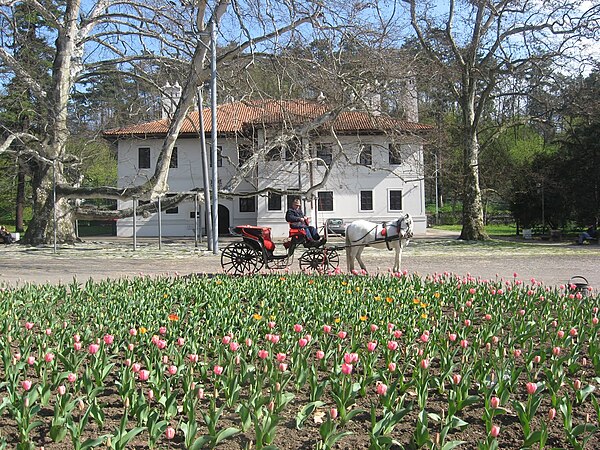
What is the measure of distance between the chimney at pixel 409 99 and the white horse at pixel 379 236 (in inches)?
426

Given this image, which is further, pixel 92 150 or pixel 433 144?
pixel 92 150

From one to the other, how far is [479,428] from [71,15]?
30.3 metres

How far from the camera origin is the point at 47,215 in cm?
3216

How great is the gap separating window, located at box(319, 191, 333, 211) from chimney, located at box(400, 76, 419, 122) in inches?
824

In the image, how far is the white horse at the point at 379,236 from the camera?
15.1 m

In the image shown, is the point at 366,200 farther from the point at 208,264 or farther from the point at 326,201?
the point at 208,264

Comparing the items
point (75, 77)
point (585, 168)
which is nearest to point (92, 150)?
point (75, 77)

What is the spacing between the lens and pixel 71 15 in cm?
2955

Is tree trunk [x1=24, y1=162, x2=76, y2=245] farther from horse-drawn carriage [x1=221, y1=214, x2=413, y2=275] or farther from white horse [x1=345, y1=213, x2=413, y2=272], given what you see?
white horse [x1=345, y1=213, x2=413, y2=272]

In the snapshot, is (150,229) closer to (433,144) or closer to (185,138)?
(185,138)

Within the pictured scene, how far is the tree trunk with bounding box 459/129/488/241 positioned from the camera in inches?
1367

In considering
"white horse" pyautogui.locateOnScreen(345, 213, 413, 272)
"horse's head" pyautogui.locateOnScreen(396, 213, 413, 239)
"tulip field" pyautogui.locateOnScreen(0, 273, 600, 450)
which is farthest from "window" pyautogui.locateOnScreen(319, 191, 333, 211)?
"tulip field" pyautogui.locateOnScreen(0, 273, 600, 450)

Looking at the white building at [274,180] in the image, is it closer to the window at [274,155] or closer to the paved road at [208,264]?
the window at [274,155]

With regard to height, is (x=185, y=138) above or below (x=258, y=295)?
above
